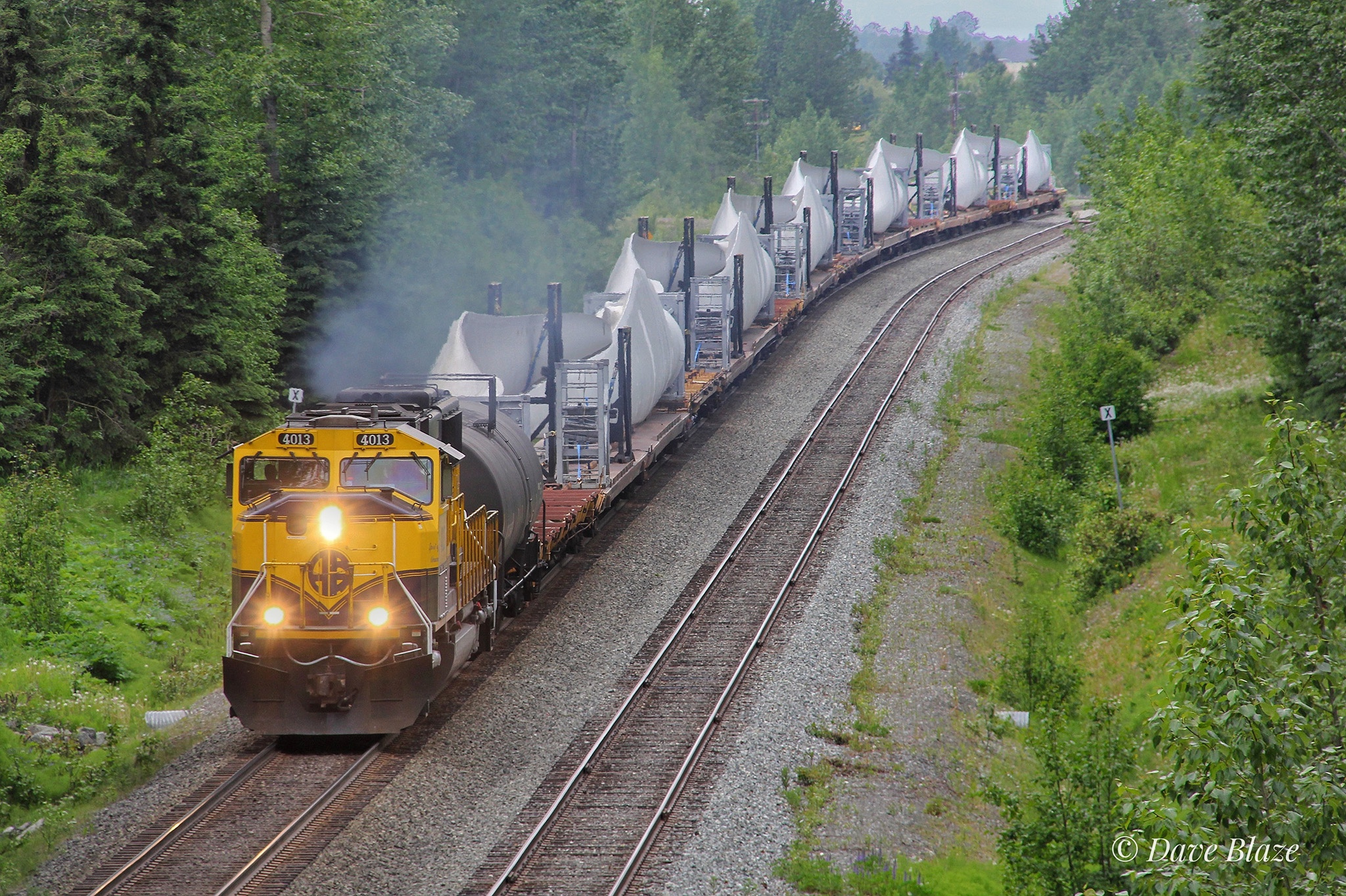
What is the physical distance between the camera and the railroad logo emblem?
13.4m

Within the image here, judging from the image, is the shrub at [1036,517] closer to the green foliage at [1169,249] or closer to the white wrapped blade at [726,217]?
the green foliage at [1169,249]

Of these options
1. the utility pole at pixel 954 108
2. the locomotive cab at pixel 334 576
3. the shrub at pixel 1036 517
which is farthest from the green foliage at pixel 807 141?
the locomotive cab at pixel 334 576

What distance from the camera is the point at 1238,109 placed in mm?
31812

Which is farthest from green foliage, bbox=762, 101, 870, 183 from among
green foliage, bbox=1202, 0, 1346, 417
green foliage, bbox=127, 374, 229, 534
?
green foliage, bbox=127, 374, 229, 534

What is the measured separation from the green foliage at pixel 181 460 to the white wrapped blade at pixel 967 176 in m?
47.6

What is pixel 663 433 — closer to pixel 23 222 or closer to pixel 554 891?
pixel 23 222

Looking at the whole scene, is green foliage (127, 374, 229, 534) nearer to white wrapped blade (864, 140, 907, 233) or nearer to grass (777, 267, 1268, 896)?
grass (777, 267, 1268, 896)

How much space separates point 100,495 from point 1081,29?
124245 mm

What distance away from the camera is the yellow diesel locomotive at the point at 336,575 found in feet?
43.8

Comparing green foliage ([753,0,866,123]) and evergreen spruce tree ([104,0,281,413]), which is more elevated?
green foliage ([753,0,866,123])

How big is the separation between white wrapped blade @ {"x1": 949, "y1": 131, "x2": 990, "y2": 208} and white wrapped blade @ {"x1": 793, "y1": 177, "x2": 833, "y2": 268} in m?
17.8

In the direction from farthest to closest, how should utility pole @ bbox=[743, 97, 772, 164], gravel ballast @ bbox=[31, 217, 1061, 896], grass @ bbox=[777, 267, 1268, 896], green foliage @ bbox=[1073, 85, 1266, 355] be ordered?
utility pole @ bbox=[743, 97, 772, 164]
green foliage @ bbox=[1073, 85, 1266, 355]
grass @ bbox=[777, 267, 1268, 896]
gravel ballast @ bbox=[31, 217, 1061, 896]

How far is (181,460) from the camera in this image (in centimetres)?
2278

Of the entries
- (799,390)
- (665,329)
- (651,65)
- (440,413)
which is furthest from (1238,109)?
(651,65)
